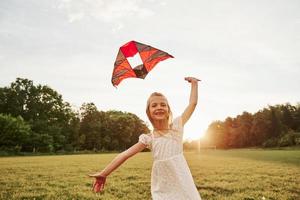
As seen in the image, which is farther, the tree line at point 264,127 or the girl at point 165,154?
the tree line at point 264,127

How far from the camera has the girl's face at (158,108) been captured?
382cm

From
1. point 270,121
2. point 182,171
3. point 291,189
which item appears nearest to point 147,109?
point 182,171

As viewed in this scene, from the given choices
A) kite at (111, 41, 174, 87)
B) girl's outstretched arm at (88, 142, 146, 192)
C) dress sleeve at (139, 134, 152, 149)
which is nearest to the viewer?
girl's outstretched arm at (88, 142, 146, 192)

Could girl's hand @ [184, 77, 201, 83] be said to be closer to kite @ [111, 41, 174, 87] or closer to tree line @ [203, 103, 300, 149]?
kite @ [111, 41, 174, 87]

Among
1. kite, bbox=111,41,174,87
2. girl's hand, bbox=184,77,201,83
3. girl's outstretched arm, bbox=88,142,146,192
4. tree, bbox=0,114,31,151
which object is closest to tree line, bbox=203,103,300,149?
tree, bbox=0,114,31,151

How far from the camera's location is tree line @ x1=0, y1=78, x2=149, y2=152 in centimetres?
7096

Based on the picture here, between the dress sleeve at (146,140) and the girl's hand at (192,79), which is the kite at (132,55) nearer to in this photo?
the girl's hand at (192,79)

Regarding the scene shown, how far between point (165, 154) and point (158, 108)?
0.53 meters

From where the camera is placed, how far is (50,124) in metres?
84.1

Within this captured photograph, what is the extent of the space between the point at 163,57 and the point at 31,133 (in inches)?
2930

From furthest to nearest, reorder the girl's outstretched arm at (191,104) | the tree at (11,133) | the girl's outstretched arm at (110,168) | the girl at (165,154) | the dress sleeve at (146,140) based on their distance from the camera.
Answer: the tree at (11,133), the girl's outstretched arm at (191,104), the dress sleeve at (146,140), the girl at (165,154), the girl's outstretched arm at (110,168)

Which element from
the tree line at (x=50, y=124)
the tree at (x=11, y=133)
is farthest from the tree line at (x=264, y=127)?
the tree at (x=11, y=133)

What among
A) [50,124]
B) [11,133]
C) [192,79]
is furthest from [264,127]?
[192,79]

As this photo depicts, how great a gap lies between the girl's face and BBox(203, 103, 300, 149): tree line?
85.6m
